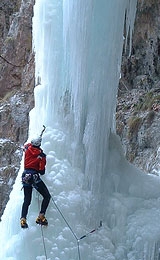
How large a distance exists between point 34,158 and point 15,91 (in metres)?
11.8

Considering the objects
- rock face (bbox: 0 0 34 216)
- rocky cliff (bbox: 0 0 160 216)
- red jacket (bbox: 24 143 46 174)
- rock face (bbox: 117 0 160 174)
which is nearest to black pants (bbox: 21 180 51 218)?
red jacket (bbox: 24 143 46 174)

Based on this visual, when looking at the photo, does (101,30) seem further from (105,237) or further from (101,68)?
(105,237)

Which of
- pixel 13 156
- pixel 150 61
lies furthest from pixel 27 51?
pixel 150 61

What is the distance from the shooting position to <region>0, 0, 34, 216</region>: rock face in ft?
53.4

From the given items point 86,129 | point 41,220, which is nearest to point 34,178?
point 41,220

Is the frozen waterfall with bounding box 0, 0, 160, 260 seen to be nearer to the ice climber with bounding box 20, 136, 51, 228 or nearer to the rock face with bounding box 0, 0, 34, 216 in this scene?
the ice climber with bounding box 20, 136, 51, 228

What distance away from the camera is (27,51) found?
18.7 m

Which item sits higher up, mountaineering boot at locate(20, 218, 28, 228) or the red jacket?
the red jacket

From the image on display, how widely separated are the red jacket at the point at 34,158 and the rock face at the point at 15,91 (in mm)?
8770

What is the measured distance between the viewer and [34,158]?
6.60 metres

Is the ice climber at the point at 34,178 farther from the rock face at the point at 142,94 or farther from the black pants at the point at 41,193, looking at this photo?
the rock face at the point at 142,94

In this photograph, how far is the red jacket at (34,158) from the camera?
660 cm

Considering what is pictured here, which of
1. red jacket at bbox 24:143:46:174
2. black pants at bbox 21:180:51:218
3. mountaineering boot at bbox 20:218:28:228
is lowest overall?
mountaineering boot at bbox 20:218:28:228

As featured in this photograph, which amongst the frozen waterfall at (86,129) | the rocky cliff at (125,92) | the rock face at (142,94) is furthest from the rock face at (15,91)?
the frozen waterfall at (86,129)
